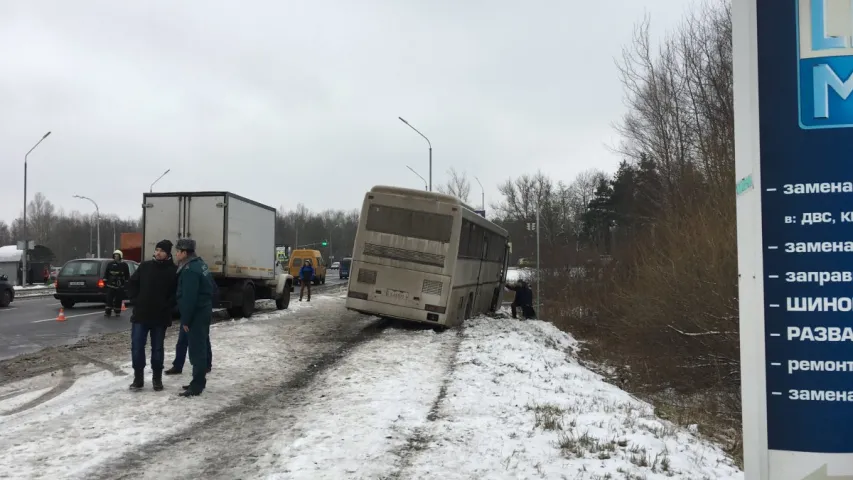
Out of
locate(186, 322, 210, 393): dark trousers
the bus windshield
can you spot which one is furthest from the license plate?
locate(186, 322, 210, 393): dark trousers

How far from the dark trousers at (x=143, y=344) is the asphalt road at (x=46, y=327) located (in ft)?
17.6

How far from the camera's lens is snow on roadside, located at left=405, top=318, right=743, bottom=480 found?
4977 millimetres

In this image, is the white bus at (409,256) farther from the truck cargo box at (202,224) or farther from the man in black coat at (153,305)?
the man in black coat at (153,305)

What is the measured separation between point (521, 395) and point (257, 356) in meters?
5.09

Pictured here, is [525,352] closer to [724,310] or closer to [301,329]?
[724,310]

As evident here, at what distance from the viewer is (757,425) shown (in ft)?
8.96

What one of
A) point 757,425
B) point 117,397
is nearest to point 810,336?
point 757,425

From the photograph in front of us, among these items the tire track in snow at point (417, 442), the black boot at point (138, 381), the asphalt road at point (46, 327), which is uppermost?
the black boot at point (138, 381)

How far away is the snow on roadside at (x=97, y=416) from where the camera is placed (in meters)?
5.09

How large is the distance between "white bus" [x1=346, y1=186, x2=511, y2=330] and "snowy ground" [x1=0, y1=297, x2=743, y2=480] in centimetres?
388

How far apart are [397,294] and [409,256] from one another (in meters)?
0.95

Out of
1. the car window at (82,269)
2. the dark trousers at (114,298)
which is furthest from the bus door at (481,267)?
the car window at (82,269)

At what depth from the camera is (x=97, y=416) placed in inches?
253

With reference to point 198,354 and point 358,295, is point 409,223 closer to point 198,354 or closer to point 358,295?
point 358,295
